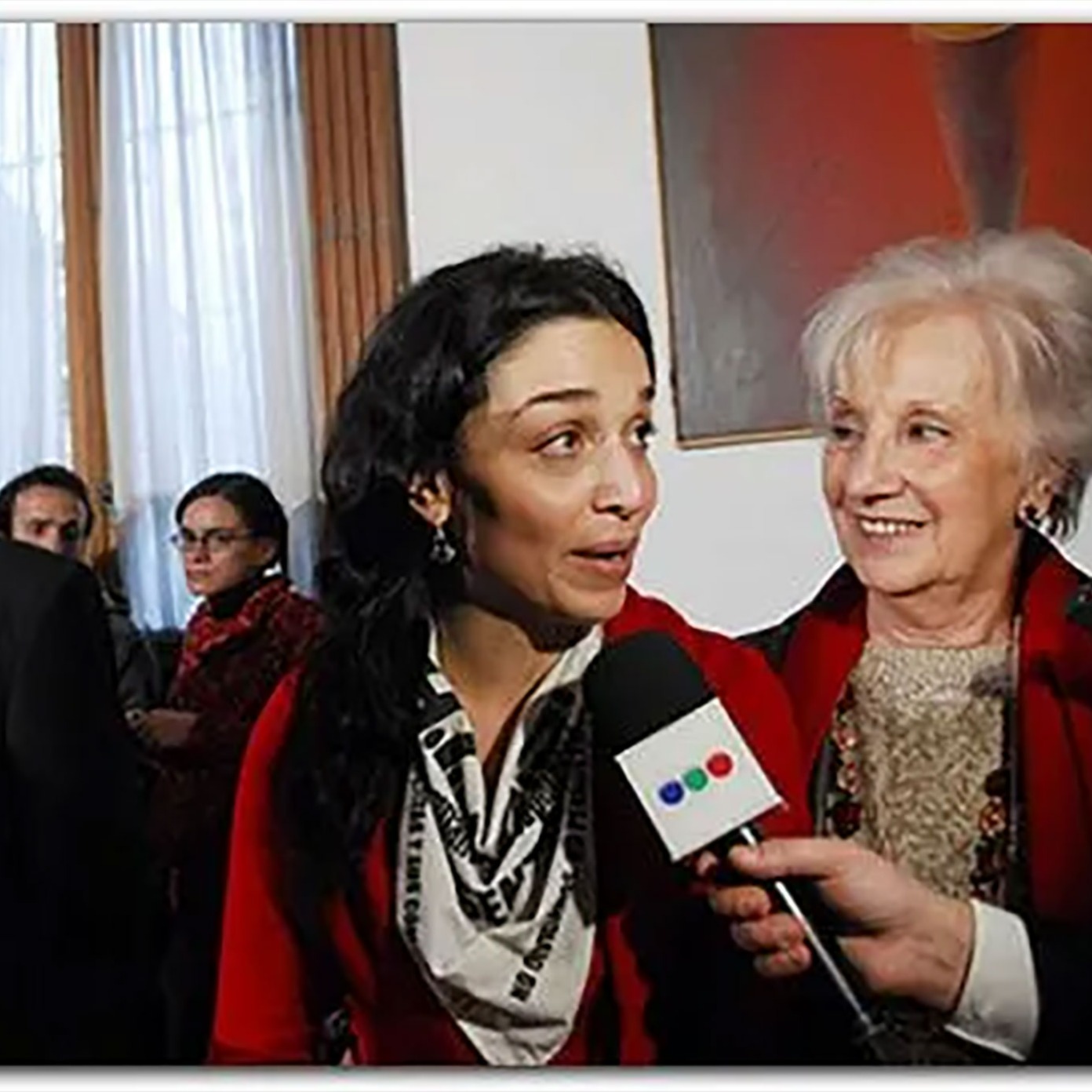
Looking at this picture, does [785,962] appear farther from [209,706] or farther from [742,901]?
[209,706]

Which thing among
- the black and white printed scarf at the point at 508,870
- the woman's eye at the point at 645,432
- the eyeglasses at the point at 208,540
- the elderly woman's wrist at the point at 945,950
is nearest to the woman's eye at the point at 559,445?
the woman's eye at the point at 645,432

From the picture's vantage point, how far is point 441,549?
1.55 m

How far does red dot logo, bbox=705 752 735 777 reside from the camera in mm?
1509

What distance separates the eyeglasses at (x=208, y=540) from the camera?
5.19 ft

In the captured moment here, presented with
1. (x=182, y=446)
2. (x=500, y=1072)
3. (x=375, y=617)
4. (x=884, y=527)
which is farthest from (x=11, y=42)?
(x=500, y=1072)

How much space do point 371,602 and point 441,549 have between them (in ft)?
0.26

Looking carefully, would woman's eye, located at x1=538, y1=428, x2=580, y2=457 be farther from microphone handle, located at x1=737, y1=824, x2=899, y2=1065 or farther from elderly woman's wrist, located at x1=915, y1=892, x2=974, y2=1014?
elderly woman's wrist, located at x1=915, y1=892, x2=974, y2=1014

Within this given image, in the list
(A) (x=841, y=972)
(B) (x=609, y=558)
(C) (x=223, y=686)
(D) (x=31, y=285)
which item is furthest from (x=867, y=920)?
(D) (x=31, y=285)

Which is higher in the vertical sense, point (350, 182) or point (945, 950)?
point (350, 182)

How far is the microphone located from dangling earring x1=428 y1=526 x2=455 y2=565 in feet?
0.51

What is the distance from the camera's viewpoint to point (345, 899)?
5.12 feet

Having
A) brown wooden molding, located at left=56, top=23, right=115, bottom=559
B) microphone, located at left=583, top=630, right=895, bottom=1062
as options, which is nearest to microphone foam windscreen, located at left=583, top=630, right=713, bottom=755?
microphone, located at left=583, top=630, right=895, bottom=1062

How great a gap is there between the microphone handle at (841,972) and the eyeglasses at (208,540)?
1.66 feet

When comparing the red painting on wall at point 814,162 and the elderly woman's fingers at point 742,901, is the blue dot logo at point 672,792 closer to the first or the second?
the elderly woman's fingers at point 742,901
